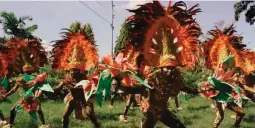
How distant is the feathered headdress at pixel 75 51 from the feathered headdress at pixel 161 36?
2643mm

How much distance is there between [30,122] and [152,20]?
7309mm

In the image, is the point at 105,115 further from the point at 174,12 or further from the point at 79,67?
the point at 174,12

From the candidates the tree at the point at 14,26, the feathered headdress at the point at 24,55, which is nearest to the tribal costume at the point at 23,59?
the feathered headdress at the point at 24,55

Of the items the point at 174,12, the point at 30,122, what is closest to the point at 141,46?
the point at 174,12

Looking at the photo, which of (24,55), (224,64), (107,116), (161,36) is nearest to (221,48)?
(224,64)

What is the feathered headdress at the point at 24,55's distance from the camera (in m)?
11.1

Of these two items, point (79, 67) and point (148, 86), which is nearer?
point (148, 86)

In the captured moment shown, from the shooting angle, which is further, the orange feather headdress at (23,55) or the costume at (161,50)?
the orange feather headdress at (23,55)

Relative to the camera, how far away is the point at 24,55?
11.1 m

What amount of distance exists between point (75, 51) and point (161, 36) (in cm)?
316

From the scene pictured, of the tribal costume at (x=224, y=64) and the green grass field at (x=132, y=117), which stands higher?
the tribal costume at (x=224, y=64)

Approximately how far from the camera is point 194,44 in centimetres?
662

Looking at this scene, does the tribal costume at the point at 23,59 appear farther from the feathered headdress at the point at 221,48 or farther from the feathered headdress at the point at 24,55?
the feathered headdress at the point at 221,48

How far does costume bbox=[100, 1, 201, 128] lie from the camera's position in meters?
6.35
